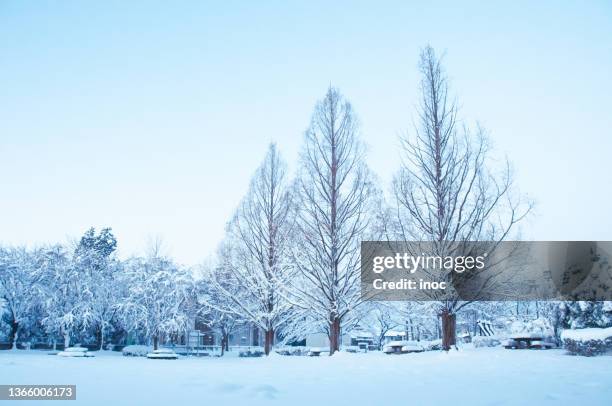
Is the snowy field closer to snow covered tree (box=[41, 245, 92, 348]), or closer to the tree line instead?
the tree line

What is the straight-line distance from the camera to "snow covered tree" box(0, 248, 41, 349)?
32969mm

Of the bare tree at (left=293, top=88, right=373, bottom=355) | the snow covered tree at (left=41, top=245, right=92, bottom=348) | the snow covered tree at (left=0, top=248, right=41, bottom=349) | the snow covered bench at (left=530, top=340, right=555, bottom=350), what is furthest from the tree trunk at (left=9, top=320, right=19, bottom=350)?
the snow covered bench at (left=530, top=340, right=555, bottom=350)

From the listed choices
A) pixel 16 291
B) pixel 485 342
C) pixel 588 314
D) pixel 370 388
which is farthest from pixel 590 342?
pixel 16 291

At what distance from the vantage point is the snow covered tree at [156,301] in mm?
32656

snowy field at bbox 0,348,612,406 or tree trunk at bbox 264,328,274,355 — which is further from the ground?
snowy field at bbox 0,348,612,406

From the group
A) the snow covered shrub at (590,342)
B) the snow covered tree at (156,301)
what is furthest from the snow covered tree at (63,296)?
the snow covered shrub at (590,342)

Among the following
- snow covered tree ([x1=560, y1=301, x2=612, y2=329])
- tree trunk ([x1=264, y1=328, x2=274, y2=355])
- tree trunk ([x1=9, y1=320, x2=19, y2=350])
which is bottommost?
tree trunk ([x1=9, y1=320, x2=19, y2=350])

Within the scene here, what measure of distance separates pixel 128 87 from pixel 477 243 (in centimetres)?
1408

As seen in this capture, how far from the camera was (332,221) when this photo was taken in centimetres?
1695

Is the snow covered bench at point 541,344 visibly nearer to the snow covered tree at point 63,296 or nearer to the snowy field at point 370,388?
the snowy field at point 370,388

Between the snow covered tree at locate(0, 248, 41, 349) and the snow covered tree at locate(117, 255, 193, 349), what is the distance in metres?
6.92

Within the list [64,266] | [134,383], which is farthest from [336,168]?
[64,266]

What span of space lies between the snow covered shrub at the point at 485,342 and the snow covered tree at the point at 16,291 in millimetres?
31964

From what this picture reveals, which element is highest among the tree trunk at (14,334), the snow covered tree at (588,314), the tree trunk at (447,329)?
the snow covered tree at (588,314)
